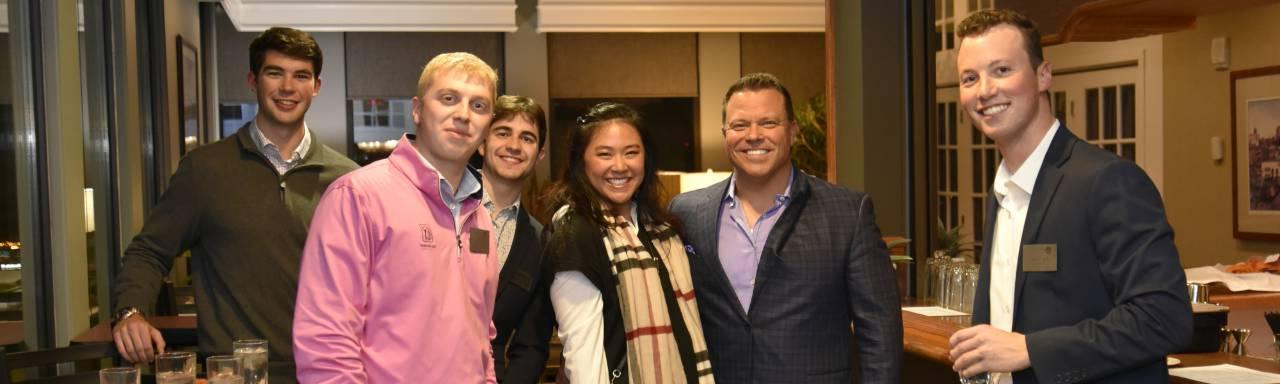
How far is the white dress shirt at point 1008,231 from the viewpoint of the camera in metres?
2.15

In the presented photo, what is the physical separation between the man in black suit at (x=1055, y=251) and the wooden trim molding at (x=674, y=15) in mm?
6960

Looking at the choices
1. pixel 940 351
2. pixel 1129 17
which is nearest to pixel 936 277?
pixel 940 351

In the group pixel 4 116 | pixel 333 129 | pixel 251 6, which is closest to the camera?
pixel 4 116

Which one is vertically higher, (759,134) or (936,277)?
(759,134)

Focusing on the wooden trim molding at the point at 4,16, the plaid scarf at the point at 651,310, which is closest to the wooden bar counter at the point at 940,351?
the plaid scarf at the point at 651,310

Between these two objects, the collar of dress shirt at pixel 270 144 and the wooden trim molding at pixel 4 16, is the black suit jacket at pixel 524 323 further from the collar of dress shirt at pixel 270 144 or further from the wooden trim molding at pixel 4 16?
the wooden trim molding at pixel 4 16

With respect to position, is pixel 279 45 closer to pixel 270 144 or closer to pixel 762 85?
pixel 270 144

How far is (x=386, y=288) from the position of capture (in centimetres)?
245

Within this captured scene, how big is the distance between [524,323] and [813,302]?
69 cm

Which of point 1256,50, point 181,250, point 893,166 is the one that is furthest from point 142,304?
point 1256,50

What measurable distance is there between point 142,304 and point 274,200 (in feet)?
1.41

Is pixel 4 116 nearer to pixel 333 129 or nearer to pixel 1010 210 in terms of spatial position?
pixel 1010 210

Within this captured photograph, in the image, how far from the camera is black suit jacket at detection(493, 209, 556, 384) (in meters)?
2.96

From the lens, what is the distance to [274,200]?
339 centimetres
